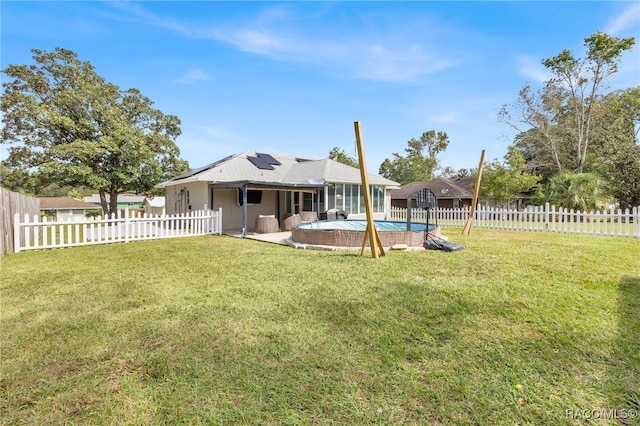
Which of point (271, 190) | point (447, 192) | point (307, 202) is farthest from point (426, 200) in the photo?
point (447, 192)

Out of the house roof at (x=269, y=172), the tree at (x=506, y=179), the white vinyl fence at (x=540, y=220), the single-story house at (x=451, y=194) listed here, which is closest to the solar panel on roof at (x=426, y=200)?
the white vinyl fence at (x=540, y=220)

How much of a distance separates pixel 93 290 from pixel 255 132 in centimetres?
2149

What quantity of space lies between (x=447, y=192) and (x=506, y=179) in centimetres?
905

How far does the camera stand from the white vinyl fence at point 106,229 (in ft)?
27.7

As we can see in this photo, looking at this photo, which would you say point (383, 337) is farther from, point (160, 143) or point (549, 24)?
point (160, 143)

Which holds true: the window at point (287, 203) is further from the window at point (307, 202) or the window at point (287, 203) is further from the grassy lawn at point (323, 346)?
the grassy lawn at point (323, 346)

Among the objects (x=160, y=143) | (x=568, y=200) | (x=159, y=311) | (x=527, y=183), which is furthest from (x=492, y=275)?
(x=160, y=143)

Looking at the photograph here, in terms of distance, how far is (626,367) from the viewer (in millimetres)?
2514

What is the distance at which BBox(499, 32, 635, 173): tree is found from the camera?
2123cm

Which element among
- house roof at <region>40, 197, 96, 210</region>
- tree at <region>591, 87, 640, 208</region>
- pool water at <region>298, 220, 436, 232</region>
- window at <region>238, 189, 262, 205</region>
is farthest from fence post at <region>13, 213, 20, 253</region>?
house roof at <region>40, 197, 96, 210</region>

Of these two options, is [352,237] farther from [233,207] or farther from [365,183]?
[233,207]

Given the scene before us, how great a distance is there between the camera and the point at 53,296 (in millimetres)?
4434

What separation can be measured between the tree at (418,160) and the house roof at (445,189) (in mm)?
9852

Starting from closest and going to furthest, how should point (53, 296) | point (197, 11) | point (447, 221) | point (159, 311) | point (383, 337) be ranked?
1. point (383, 337)
2. point (159, 311)
3. point (53, 296)
4. point (197, 11)
5. point (447, 221)
